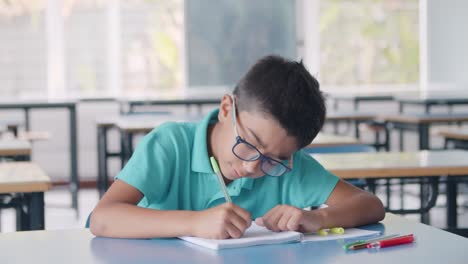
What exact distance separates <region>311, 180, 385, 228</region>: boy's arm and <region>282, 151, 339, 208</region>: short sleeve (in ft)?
0.22

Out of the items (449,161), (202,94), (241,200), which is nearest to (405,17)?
(202,94)

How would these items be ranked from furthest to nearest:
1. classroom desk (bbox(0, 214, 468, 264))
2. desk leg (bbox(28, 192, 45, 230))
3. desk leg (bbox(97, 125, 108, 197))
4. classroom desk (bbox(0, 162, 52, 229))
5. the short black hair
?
desk leg (bbox(97, 125, 108, 197)) → desk leg (bbox(28, 192, 45, 230)) → classroom desk (bbox(0, 162, 52, 229)) → the short black hair → classroom desk (bbox(0, 214, 468, 264))

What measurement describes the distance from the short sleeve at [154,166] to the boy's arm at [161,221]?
60 millimetres

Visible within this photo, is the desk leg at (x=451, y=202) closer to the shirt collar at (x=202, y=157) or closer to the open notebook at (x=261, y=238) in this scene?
the shirt collar at (x=202, y=157)

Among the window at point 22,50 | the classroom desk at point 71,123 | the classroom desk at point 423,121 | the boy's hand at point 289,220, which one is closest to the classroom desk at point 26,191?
the boy's hand at point 289,220

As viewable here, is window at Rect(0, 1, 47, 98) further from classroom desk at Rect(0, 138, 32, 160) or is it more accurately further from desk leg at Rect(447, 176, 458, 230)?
desk leg at Rect(447, 176, 458, 230)

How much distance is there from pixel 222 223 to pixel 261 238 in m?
0.07

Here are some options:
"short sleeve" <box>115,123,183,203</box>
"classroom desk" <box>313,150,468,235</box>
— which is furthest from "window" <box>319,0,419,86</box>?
"short sleeve" <box>115,123,183,203</box>

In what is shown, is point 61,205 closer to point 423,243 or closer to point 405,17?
point 405,17

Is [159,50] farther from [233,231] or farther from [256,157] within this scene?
[233,231]

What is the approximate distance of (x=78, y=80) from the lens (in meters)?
8.18

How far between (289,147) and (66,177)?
263 inches

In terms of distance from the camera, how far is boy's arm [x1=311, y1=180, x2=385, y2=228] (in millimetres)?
1577

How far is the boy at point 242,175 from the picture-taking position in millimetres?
1477
